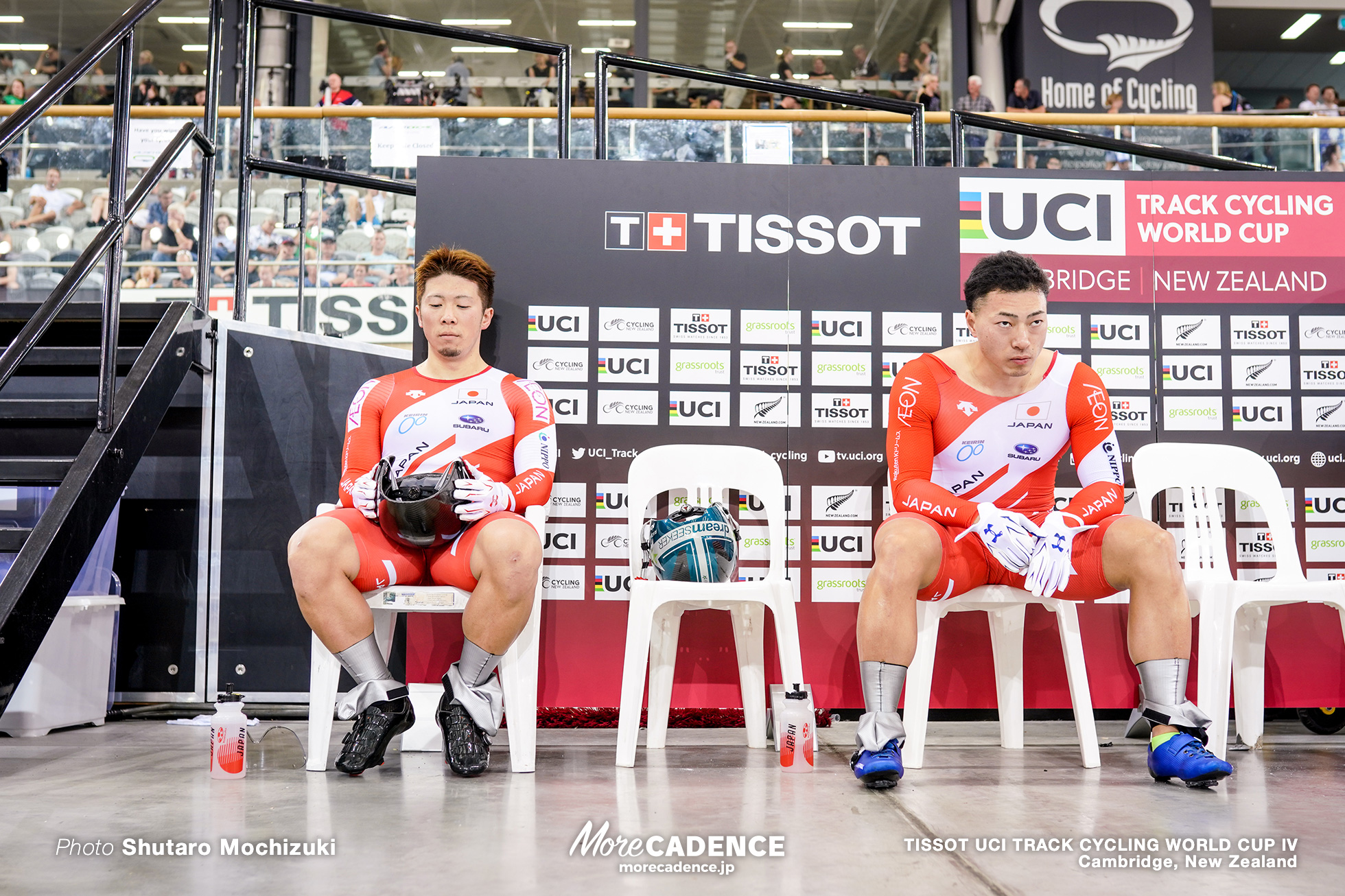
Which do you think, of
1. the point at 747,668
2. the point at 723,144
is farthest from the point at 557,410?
the point at 723,144

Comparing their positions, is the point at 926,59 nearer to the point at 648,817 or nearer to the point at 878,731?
the point at 878,731

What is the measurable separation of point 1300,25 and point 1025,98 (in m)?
5.28

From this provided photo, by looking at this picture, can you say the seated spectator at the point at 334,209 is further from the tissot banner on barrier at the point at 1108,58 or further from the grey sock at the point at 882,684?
the tissot banner on barrier at the point at 1108,58

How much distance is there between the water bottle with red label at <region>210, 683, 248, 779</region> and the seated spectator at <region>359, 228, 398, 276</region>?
4.13 metres

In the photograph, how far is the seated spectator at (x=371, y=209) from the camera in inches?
246

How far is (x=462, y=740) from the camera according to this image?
2.93 metres

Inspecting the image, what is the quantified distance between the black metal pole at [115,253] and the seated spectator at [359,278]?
9.35 ft

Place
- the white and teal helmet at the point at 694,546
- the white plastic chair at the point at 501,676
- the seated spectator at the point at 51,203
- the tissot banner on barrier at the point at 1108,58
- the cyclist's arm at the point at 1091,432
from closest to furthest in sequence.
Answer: the white plastic chair at the point at 501,676 < the cyclist's arm at the point at 1091,432 < the white and teal helmet at the point at 694,546 < the seated spectator at the point at 51,203 < the tissot banner on barrier at the point at 1108,58

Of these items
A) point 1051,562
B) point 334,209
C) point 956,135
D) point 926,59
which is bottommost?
point 1051,562

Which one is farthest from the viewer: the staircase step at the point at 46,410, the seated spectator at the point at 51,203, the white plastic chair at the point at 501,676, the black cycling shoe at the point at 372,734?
the seated spectator at the point at 51,203

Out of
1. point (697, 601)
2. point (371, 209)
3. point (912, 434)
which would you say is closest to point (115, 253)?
point (697, 601)

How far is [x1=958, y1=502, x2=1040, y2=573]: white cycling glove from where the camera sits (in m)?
2.96

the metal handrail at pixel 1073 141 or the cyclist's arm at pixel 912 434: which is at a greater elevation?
the metal handrail at pixel 1073 141

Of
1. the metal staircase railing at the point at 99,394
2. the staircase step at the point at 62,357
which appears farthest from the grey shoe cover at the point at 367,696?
the staircase step at the point at 62,357
